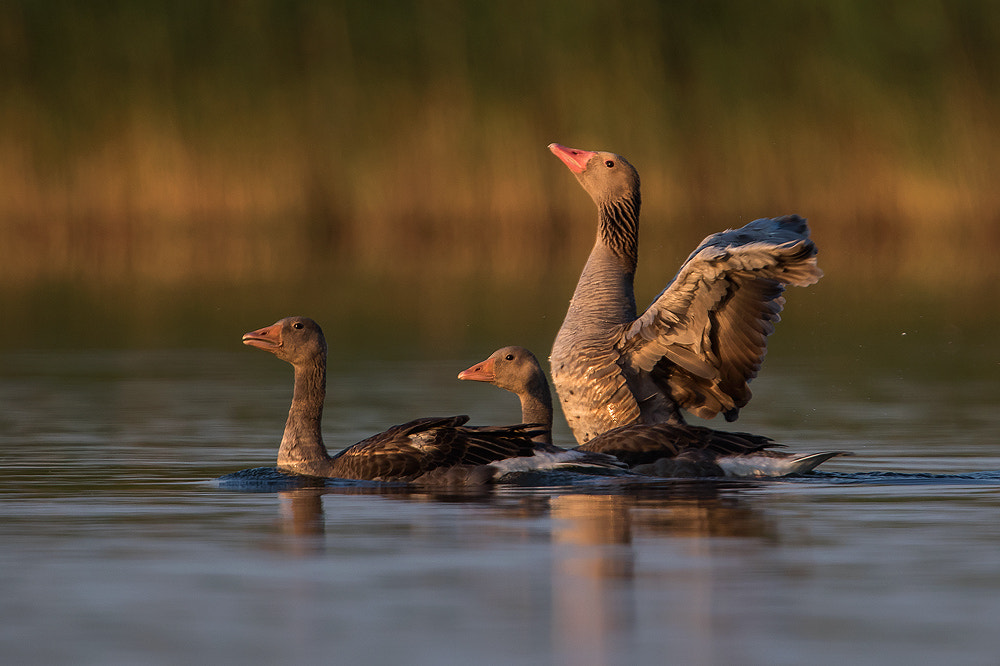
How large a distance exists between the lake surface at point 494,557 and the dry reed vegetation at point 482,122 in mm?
18778

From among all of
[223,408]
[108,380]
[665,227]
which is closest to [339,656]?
[223,408]

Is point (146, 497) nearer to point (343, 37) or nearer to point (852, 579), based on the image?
point (852, 579)

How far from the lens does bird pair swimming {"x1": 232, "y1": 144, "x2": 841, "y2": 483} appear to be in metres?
10.2

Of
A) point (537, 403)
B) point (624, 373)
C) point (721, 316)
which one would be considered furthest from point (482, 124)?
point (721, 316)

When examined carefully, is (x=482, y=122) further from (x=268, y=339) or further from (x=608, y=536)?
(x=608, y=536)

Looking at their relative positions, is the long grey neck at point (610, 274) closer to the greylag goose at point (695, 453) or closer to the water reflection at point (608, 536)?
the greylag goose at point (695, 453)

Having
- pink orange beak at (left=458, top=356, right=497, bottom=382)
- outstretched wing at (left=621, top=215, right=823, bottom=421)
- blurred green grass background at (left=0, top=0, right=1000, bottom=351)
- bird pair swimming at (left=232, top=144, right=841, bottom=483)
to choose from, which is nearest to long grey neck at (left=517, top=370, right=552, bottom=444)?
bird pair swimming at (left=232, top=144, right=841, bottom=483)

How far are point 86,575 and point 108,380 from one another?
9.27 m

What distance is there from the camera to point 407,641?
5.90 meters

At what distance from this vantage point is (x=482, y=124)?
34281 millimetres

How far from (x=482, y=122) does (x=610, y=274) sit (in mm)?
22678

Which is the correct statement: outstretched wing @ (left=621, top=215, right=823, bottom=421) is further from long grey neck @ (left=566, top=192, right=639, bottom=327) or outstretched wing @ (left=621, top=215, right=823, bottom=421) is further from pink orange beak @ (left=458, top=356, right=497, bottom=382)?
pink orange beak @ (left=458, top=356, right=497, bottom=382)

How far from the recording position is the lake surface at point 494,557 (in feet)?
19.4

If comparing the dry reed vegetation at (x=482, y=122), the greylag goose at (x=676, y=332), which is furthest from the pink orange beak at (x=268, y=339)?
the dry reed vegetation at (x=482, y=122)
